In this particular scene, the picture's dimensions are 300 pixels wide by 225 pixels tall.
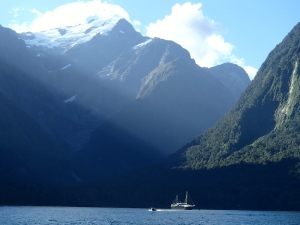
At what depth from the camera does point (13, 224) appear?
481ft

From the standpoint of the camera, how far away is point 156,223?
162625 millimetres

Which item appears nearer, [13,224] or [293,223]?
[13,224]

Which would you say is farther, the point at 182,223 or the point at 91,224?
the point at 182,223

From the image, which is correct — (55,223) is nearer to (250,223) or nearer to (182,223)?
(182,223)

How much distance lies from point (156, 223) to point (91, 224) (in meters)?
18.9

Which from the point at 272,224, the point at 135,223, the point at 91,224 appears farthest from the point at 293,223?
the point at 91,224

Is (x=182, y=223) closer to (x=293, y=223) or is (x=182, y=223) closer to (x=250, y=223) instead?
(x=250, y=223)

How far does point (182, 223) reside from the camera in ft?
542

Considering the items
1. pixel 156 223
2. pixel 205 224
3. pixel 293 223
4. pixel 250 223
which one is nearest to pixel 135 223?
pixel 156 223

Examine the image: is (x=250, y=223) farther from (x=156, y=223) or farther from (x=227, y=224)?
(x=156, y=223)

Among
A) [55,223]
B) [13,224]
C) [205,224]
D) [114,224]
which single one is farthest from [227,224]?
[13,224]

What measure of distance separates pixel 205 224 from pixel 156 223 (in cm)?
1307

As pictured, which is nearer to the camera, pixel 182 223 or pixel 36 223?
pixel 36 223

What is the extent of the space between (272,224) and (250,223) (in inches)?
287
